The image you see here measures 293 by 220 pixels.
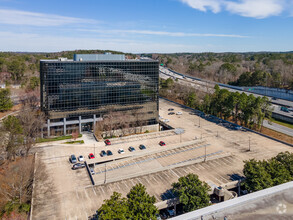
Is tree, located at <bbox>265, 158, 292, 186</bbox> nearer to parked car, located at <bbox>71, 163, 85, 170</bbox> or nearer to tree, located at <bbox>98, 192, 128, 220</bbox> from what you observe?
tree, located at <bbox>98, 192, 128, 220</bbox>

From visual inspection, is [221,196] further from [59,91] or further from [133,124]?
[59,91]

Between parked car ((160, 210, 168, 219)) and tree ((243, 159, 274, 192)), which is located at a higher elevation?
tree ((243, 159, 274, 192))

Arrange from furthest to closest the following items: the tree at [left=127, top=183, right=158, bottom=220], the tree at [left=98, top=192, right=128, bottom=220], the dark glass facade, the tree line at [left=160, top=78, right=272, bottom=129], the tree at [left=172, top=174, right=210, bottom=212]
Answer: the tree line at [left=160, top=78, right=272, bottom=129] → the dark glass facade → the tree at [left=172, top=174, right=210, bottom=212] → the tree at [left=127, top=183, right=158, bottom=220] → the tree at [left=98, top=192, right=128, bottom=220]

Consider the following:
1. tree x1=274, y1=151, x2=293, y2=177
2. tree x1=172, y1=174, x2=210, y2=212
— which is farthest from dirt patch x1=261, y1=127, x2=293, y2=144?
tree x1=172, y1=174, x2=210, y2=212

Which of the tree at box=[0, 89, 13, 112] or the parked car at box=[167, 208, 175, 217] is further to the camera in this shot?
the tree at box=[0, 89, 13, 112]

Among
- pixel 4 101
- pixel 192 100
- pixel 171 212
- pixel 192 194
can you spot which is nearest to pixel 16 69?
pixel 4 101

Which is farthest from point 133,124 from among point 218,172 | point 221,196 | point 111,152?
point 221,196

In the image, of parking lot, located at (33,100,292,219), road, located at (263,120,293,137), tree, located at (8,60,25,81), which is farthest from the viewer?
tree, located at (8,60,25,81)
